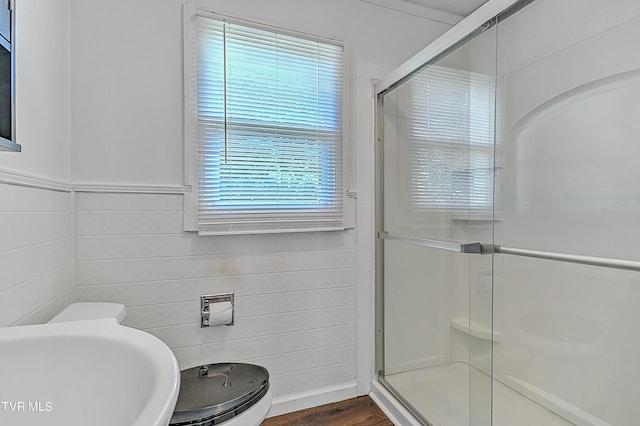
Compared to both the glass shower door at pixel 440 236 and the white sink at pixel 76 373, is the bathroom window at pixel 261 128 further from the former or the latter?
the white sink at pixel 76 373

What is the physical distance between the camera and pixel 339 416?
1.78m

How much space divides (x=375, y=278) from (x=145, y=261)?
120cm

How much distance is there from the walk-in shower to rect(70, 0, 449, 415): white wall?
12.0 inches

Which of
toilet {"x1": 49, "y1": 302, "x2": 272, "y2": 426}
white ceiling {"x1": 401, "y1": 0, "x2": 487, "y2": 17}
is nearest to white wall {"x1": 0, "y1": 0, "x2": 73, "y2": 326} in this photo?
toilet {"x1": 49, "y1": 302, "x2": 272, "y2": 426}

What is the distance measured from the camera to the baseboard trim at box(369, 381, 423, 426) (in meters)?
1.67

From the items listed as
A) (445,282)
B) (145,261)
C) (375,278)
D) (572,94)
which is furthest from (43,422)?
(572,94)

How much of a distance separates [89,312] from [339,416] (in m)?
1.27

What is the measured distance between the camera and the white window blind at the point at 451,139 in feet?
4.86

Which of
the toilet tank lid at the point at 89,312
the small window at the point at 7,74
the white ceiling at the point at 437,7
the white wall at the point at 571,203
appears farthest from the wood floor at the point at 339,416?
the white ceiling at the point at 437,7

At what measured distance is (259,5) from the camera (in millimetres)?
1747

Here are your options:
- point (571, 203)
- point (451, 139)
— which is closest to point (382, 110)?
point (451, 139)

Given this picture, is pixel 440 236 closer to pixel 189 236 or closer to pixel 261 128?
pixel 261 128

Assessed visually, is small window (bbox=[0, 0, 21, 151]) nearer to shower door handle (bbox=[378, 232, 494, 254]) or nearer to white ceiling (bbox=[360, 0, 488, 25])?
shower door handle (bbox=[378, 232, 494, 254])

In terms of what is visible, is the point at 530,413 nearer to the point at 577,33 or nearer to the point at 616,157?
the point at 616,157
